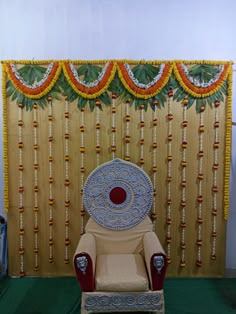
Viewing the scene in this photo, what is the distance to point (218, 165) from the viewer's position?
281 centimetres

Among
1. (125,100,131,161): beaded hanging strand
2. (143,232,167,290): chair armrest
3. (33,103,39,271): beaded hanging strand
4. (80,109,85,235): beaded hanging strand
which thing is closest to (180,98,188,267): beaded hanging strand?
(125,100,131,161): beaded hanging strand

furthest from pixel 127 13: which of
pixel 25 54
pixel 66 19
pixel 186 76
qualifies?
pixel 25 54

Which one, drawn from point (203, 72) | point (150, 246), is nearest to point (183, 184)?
point (150, 246)

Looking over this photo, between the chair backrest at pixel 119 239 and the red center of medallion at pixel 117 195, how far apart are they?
0.24 meters

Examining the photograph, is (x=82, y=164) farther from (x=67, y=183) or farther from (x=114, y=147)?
(x=114, y=147)

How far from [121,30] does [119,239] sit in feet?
5.87

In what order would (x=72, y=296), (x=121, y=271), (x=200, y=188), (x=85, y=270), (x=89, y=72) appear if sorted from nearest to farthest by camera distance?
1. (x=85, y=270)
2. (x=121, y=271)
3. (x=72, y=296)
4. (x=89, y=72)
5. (x=200, y=188)

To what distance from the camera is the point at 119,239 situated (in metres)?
2.58

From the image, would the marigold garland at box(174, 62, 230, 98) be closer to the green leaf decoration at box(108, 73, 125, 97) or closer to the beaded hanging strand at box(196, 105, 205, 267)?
the beaded hanging strand at box(196, 105, 205, 267)

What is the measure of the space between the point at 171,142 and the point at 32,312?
174 centimetres

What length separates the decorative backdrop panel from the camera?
2.73m

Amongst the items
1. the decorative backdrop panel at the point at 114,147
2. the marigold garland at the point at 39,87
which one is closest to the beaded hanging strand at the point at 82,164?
the decorative backdrop panel at the point at 114,147

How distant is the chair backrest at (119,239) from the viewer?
8.43 ft

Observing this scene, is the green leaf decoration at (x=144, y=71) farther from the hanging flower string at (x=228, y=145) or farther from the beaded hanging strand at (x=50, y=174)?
the beaded hanging strand at (x=50, y=174)
